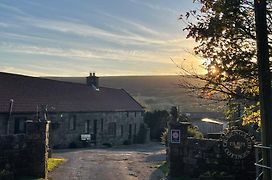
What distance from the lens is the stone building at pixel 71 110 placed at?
3212 cm

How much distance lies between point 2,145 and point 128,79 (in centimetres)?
10771

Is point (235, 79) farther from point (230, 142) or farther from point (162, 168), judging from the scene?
point (162, 168)

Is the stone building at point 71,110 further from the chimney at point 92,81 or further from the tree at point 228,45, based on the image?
the tree at point 228,45

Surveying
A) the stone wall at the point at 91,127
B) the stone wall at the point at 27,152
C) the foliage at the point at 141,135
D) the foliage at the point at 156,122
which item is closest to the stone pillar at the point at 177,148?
the stone wall at the point at 27,152

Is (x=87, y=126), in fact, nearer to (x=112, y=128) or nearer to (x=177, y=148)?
(x=112, y=128)

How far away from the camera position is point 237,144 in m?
14.4

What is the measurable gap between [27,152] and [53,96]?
22821 millimetres

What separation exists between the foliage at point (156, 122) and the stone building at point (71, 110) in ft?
3.28

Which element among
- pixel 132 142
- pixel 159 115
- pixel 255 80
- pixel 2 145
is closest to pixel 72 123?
pixel 132 142

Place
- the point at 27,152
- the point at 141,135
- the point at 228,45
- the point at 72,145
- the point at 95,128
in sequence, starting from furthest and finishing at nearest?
the point at 141,135 → the point at 95,128 → the point at 72,145 → the point at 27,152 → the point at 228,45

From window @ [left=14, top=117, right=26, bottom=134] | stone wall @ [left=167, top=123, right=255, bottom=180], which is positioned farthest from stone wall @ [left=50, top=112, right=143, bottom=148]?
stone wall @ [left=167, top=123, right=255, bottom=180]

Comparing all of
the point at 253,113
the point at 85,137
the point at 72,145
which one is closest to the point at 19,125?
the point at 72,145

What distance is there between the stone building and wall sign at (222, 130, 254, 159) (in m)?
16.9

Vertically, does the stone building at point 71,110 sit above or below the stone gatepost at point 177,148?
above
